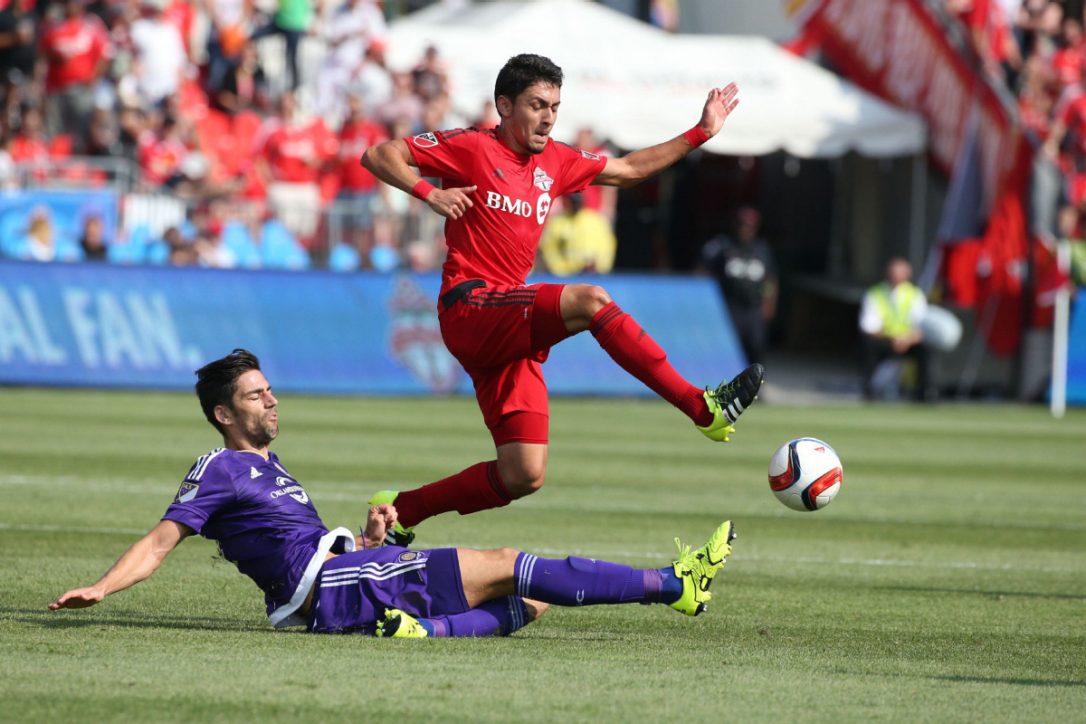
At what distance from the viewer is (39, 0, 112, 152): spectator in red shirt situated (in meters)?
23.2

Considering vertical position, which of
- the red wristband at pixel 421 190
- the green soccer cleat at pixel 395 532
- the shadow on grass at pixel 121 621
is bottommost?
the shadow on grass at pixel 121 621

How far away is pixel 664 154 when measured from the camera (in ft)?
26.9

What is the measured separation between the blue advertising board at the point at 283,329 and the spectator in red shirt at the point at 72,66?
11.8 ft

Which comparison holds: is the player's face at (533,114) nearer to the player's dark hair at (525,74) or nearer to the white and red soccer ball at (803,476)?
the player's dark hair at (525,74)

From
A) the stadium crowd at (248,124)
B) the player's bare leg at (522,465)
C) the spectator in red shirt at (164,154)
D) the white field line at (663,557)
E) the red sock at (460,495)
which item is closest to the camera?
the player's bare leg at (522,465)

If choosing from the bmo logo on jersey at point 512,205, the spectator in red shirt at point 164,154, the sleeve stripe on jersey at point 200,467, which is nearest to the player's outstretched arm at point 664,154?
the bmo logo on jersey at point 512,205

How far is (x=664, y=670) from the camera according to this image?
19.7ft

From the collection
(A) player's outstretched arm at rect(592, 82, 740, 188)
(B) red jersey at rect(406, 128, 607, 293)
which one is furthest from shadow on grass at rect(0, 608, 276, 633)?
(A) player's outstretched arm at rect(592, 82, 740, 188)

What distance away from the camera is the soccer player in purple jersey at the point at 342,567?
21.3ft

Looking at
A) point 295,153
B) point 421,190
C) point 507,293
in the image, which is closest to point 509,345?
point 507,293

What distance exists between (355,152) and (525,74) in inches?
621

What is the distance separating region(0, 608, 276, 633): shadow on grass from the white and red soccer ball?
2254mm

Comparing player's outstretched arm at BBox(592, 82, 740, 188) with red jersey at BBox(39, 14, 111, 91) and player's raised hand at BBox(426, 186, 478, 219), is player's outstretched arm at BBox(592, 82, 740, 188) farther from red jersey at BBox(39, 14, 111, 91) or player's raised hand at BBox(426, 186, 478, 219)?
red jersey at BBox(39, 14, 111, 91)

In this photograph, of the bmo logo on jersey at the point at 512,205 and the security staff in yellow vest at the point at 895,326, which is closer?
the bmo logo on jersey at the point at 512,205
